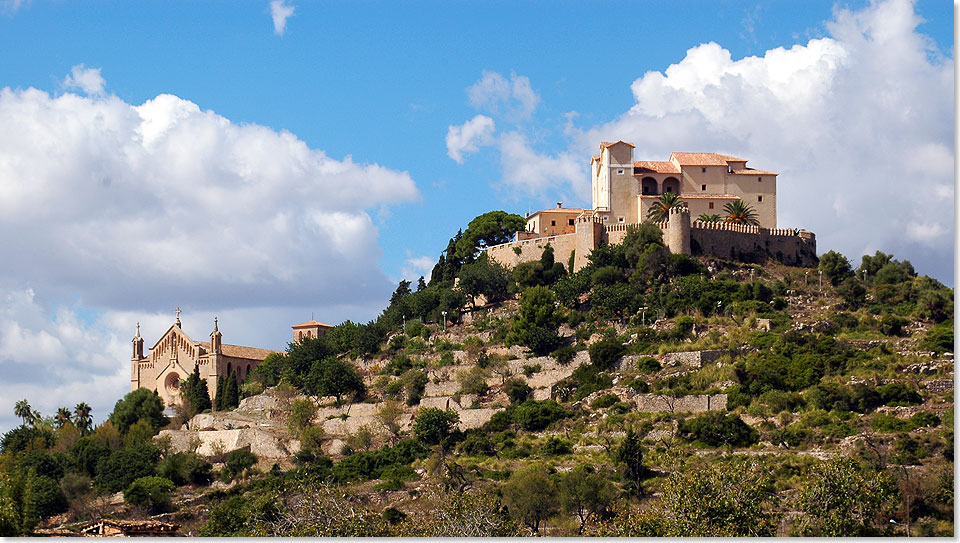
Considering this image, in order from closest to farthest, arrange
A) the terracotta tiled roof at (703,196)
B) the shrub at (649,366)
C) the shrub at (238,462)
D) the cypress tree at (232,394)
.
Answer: the shrub at (649,366), the shrub at (238,462), the terracotta tiled roof at (703,196), the cypress tree at (232,394)

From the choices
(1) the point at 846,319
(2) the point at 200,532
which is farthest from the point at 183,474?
(1) the point at 846,319

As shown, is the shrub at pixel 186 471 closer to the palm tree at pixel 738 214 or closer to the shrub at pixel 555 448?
the shrub at pixel 555 448

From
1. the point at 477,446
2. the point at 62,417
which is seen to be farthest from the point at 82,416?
the point at 477,446

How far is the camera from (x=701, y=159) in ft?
243

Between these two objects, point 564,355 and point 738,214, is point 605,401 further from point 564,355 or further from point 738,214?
point 738,214

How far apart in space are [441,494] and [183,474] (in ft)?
57.8

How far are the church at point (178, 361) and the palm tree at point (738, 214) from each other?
89.9 feet

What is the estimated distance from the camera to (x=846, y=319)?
6247 centimetres

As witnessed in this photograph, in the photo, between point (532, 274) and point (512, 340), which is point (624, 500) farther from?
point (532, 274)

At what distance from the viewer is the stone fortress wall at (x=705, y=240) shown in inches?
2721

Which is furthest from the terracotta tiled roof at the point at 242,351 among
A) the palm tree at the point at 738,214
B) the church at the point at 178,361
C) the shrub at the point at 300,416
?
the palm tree at the point at 738,214

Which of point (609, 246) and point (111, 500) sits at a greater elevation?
point (609, 246)

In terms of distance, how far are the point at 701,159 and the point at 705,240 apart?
606cm

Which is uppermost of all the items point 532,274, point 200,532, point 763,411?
point 532,274
